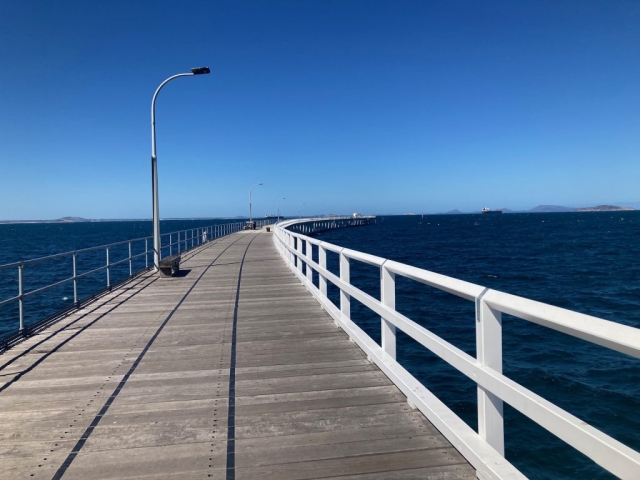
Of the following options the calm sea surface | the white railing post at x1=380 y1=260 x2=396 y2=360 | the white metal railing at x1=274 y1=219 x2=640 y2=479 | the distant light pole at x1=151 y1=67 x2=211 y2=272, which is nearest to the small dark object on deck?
the distant light pole at x1=151 y1=67 x2=211 y2=272

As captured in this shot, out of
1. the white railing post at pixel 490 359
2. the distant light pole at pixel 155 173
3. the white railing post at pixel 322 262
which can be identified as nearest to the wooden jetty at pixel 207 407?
the white railing post at pixel 490 359

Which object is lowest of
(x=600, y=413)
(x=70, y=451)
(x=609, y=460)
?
(x=600, y=413)

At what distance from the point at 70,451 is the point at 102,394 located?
3.73ft

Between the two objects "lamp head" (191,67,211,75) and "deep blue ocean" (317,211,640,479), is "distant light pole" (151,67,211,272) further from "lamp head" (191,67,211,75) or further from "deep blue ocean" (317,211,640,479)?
"deep blue ocean" (317,211,640,479)

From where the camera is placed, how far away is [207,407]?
4152 mm

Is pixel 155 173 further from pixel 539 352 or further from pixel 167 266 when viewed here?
pixel 539 352

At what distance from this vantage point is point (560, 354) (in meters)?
11.3

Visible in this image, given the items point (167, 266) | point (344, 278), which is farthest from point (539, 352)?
point (167, 266)

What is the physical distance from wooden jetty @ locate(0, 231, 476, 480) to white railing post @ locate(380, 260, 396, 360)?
34 centimetres

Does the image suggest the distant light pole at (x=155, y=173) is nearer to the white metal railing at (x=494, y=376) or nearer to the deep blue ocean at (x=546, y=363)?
the deep blue ocean at (x=546, y=363)

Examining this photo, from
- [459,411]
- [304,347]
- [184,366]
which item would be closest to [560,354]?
[459,411]

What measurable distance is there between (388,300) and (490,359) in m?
1.71

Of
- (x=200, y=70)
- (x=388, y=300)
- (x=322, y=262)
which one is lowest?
(x=388, y=300)

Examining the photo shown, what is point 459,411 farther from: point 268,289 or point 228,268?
point 228,268
